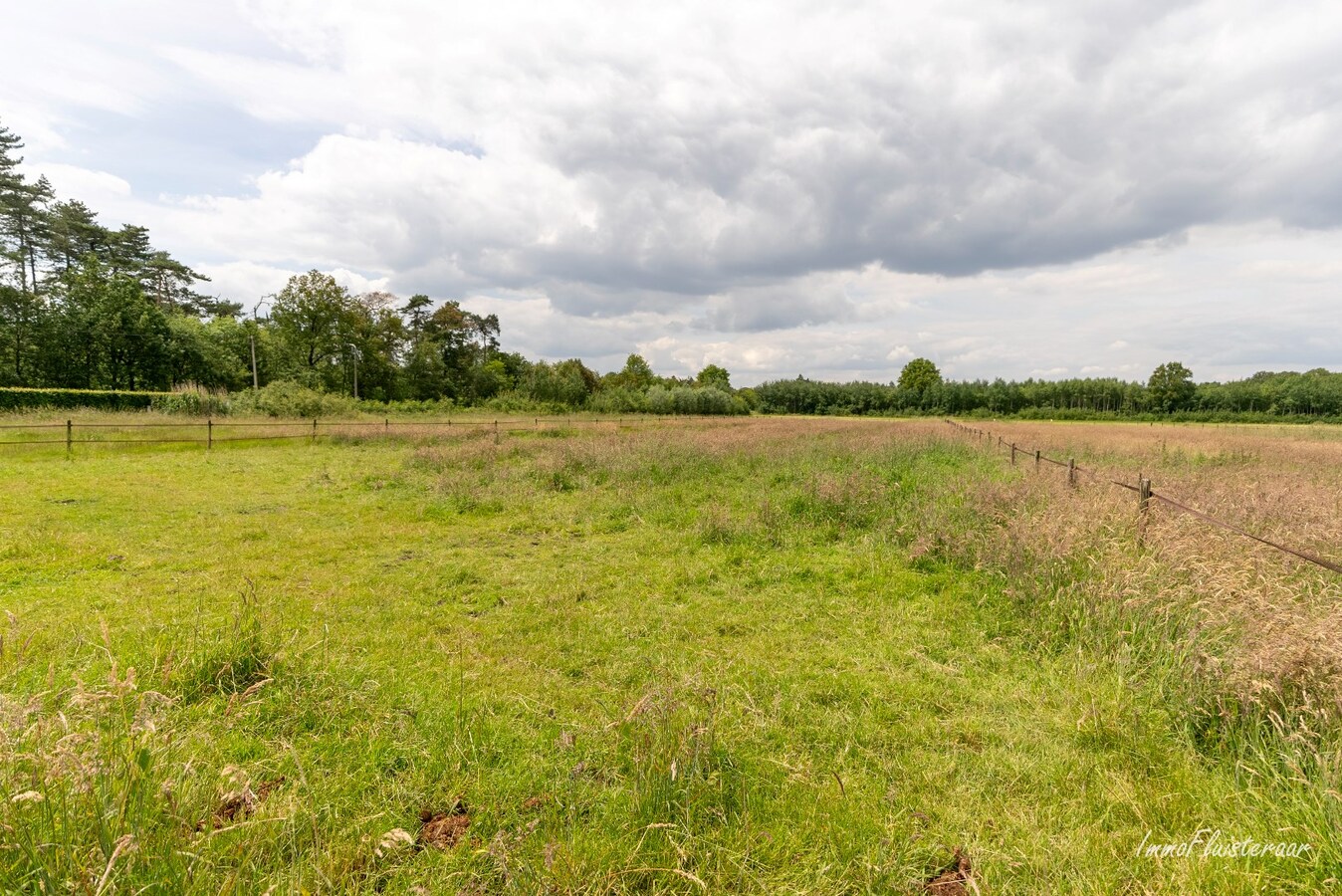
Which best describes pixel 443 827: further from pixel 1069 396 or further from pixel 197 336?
pixel 1069 396

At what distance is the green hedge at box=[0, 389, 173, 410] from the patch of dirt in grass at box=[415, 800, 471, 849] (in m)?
36.5

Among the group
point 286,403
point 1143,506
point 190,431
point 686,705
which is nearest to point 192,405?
point 286,403

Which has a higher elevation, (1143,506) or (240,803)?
(1143,506)

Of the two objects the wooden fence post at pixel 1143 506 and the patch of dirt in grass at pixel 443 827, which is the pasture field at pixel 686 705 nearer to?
the patch of dirt in grass at pixel 443 827

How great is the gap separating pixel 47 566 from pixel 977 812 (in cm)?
1016

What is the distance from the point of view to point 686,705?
11.1 ft

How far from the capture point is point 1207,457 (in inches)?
671

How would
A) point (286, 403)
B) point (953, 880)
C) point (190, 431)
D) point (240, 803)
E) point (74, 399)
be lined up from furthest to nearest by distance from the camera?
point (286, 403) < point (74, 399) < point (190, 431) < point (240, 803) < point (953, 880)

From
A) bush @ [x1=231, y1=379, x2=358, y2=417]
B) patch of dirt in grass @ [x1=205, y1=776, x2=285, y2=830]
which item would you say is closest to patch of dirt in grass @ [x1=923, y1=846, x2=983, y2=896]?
patch of dirt in grass @ [x1=205, y1=776, x2=285, y2=830]

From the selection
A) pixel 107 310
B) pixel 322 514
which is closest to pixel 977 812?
pixel 322 514

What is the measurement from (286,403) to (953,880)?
3656cm

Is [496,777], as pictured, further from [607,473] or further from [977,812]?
[607,473]

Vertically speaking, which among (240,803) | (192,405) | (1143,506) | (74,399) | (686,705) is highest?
(74,399)

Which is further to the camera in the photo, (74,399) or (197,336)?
(197,336)
